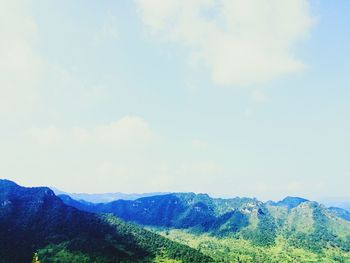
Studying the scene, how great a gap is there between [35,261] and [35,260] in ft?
0.70

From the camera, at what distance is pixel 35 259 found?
261ft

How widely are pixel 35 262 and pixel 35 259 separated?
593 mm

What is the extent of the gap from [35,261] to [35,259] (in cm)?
40

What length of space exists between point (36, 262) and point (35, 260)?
0.73m

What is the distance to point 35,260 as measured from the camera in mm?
79500

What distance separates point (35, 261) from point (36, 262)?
1.88 ft

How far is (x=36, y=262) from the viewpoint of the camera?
78.9 meters

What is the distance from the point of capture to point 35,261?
79375 mm

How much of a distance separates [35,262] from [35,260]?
0.40 meters

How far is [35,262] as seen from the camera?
260ft
